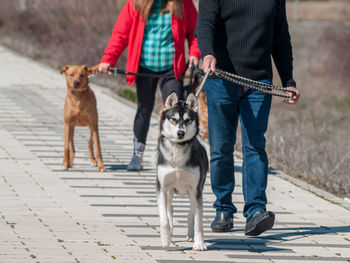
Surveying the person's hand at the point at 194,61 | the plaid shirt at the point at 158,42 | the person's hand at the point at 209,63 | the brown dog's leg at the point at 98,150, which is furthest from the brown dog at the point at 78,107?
the person's hand at the point at 209,63

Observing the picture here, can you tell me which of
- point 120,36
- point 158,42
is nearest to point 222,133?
point 158,42

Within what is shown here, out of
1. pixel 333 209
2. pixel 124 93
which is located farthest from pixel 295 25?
pixel 333 209

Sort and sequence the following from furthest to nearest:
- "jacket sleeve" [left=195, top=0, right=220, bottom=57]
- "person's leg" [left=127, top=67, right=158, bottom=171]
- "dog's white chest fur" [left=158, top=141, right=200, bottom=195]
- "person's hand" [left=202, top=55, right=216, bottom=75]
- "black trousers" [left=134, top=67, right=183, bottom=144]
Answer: "person's leg" [left=127, top=67, right=158, bottom=171] < "black trousers" [left=134, top=67, right=183, bottom=144] < "jacket sleeve" [left=195, top=0, right=220, bottom=57] < "person's hand" [left=202, top=55, right=216, bottom=75] < "dog's white chest fur" [left=158, top=141, right=200, bottom=195]

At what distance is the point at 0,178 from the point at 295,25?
26.9 metres

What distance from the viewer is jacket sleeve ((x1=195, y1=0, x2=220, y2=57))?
6.50m

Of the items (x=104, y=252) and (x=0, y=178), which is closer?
(x=104, y=252)

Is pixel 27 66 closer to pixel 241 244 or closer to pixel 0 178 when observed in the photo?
pixel 0 178

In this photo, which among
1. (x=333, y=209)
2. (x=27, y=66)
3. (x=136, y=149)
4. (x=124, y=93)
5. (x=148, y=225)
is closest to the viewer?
(x=148, y=225)

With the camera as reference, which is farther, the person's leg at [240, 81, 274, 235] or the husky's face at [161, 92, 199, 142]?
the person's leg at [240, 81, 274, 235]

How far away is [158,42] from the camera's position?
8.73 m

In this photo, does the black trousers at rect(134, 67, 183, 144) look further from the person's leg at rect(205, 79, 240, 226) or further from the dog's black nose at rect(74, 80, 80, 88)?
the person's leg at rect(205, 79, 240, 226)

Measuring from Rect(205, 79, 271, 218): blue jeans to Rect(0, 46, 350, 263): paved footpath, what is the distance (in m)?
0.33

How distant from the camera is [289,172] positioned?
396 inches

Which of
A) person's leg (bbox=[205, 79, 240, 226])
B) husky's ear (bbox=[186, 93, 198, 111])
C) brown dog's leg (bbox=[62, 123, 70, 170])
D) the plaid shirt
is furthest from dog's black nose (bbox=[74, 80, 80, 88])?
husky's ear (bbox=[186, 93, 198, 111])
